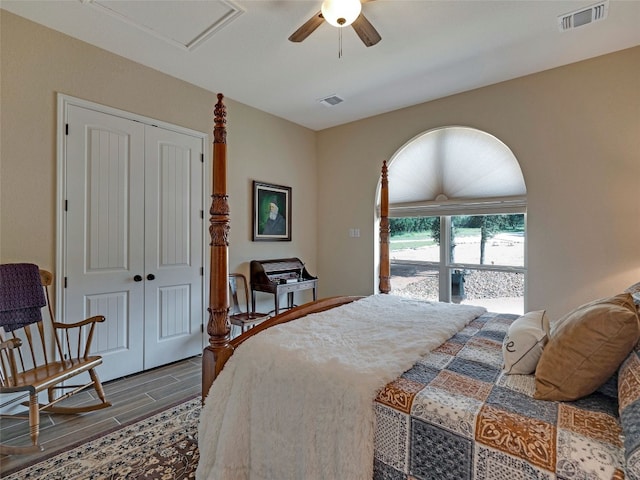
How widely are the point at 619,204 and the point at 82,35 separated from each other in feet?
14.9

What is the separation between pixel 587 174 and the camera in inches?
109

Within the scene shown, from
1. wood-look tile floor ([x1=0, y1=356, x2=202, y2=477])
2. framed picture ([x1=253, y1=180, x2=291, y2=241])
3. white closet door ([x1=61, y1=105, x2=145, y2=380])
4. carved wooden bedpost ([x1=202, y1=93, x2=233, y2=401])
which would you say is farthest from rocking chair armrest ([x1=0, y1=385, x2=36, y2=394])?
framed picture ([x1=253, y1=180, x2=291, y2=241])

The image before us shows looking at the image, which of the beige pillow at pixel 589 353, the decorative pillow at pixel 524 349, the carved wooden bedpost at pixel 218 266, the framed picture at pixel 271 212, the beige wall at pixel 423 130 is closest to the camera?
the beige pillow at pixel 589 353

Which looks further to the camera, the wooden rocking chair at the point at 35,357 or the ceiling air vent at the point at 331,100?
the ceiling air vent at the point at 331,100

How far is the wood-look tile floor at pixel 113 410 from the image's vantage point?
1927 mm

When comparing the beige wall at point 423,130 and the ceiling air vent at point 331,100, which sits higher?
the ceiling air vent at point 331,100

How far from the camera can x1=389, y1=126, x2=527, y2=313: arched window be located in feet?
10.6

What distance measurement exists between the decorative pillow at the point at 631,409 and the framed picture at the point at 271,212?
11.0 ft

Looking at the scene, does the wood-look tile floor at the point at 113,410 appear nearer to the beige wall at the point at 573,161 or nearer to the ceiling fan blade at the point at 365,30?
the ceiling fan blade at the point at 365,30

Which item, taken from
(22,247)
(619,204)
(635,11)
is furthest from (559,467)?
(22,247)

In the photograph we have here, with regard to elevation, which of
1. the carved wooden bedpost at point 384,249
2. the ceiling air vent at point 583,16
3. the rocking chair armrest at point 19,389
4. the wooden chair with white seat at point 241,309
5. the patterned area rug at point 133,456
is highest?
the ceiling air vent at point 583,16

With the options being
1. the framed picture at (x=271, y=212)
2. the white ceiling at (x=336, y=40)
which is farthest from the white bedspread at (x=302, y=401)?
the framed picture at (x=271, y=212)

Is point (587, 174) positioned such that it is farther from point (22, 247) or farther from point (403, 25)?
point (22, 247)

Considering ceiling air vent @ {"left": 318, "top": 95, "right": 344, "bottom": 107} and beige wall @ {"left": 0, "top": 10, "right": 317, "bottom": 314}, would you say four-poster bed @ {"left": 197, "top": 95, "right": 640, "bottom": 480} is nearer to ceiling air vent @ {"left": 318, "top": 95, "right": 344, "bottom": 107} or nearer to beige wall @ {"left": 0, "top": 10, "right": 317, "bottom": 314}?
beige wall @ {"left": 0, "top": 10, "right": 317, "bottom": 314}
